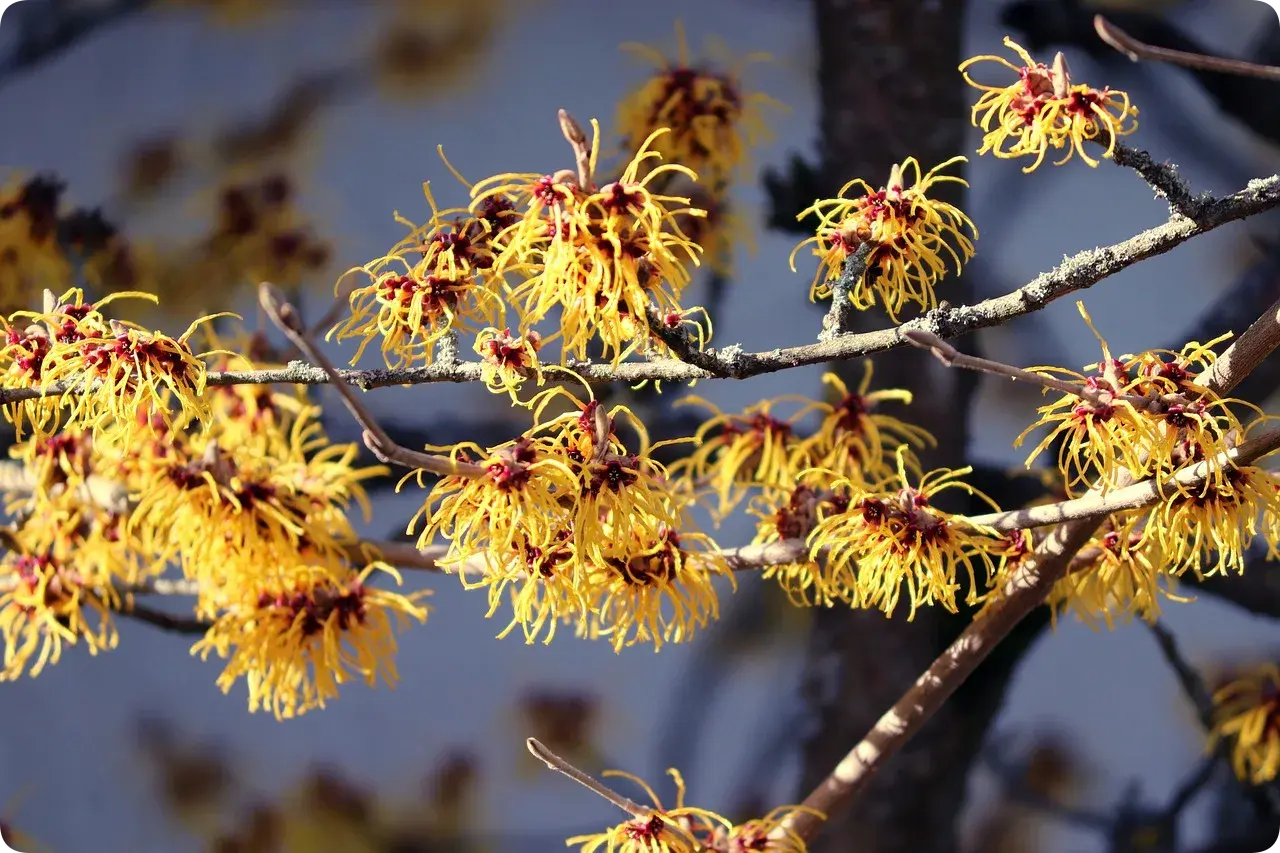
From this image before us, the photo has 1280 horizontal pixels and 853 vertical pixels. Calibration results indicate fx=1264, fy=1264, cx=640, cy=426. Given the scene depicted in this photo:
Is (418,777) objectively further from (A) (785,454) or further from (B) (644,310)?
(B) (644,310)

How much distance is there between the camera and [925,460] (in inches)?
52.9

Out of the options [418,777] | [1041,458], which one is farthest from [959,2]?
[418,777]

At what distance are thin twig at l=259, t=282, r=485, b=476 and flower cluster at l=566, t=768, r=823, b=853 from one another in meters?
0.28

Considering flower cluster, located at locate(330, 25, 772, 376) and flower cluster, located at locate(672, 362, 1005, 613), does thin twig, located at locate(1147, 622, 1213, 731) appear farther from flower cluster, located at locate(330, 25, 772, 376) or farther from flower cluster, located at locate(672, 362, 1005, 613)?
flower cluster, located at locate(330, 25, 772, 376)

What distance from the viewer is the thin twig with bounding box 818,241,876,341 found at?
2.30 feet

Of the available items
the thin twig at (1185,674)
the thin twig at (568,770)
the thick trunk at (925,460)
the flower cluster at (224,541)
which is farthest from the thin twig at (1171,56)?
the thin twig at (1185,674)

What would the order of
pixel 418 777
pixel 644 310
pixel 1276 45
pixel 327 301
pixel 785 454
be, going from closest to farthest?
pixel 644 310
pixel 785 454
pixel 1276 45
pixel 327 301
pixel 418 777

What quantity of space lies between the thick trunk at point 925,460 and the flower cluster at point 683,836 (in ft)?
1.09

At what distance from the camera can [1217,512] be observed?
688 millimetres

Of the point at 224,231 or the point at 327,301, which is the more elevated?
the point at 224,231

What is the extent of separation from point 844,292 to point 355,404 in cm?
31

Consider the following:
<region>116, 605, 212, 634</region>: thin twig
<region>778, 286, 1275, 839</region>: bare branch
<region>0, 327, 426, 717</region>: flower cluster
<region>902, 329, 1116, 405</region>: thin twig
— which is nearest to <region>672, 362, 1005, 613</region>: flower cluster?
<region>778, 286, 1275, 839</region>: bare branch

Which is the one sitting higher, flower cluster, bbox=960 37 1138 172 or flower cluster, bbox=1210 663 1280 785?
flower cluster, bbox=960 37 1138 172

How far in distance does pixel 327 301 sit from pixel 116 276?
0.23m
